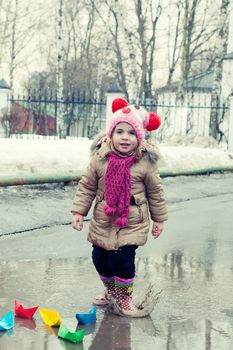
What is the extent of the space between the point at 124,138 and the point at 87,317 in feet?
3.76

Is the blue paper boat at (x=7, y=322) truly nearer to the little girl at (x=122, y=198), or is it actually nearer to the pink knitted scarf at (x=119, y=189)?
the little girl at (x=122, y=198)

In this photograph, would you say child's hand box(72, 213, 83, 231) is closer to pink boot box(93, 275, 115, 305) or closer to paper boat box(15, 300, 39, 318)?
pink boot box(93, 275, 115, 305)

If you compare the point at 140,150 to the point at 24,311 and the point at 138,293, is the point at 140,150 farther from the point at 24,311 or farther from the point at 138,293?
the point at 24,311

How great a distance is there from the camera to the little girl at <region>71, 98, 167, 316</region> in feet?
14.9

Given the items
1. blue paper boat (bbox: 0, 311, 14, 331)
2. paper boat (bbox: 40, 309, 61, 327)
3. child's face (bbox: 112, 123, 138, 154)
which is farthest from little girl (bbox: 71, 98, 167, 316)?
blue paper boat (bbox: 0, 311, 14, 331)

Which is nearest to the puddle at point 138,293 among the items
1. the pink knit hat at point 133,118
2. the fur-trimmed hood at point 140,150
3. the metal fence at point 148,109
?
the fur-trimmed hood at point 140,150

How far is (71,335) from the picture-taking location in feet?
12.8

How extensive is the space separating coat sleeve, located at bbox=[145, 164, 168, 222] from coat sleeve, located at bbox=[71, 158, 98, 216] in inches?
13.7

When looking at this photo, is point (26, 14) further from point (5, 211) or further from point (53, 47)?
point (5, 211)

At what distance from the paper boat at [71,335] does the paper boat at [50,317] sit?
0.22 metres

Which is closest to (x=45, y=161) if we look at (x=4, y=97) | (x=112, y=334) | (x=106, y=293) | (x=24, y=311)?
(x=106, y=293)

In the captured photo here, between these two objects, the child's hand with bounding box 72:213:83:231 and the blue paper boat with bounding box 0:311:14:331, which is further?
the child's hand with bounding box 72:213:83:231

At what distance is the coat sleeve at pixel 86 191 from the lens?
4.68m

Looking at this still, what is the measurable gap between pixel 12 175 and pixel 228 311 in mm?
6097
